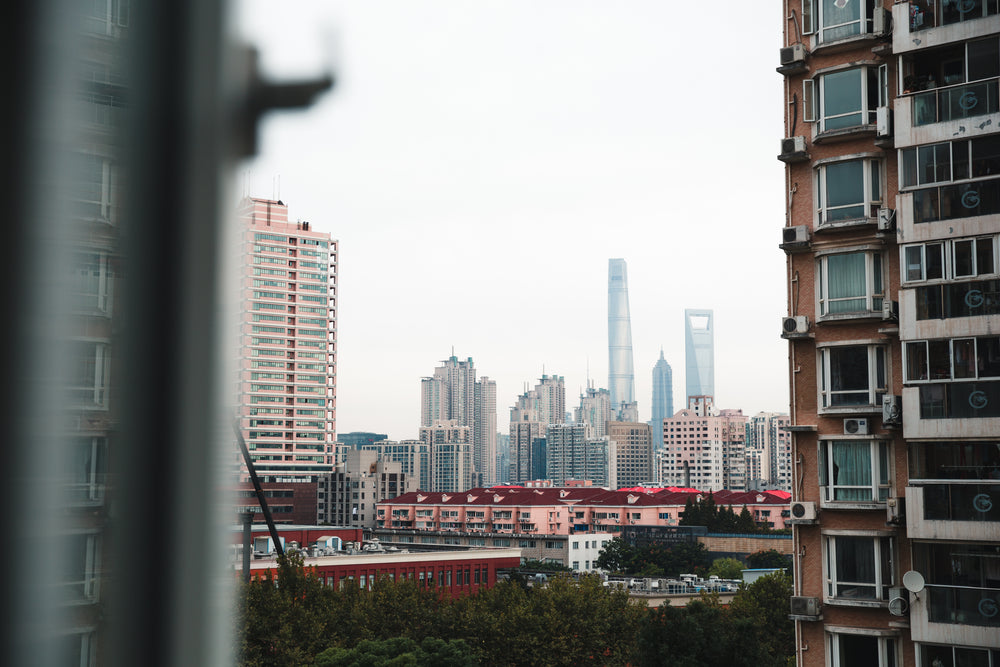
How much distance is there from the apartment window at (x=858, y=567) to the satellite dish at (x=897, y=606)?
0.15m

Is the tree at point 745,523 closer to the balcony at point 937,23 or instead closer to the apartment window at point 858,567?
the apartment window at point 858,567

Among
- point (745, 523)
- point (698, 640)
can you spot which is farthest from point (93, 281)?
point (745, 523)

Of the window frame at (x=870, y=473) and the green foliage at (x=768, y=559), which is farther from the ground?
the window frame at (x=870, y=473)

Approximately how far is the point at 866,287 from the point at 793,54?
1.46 metres

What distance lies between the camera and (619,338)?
489ft

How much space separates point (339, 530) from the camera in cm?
2661

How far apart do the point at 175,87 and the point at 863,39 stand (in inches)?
219

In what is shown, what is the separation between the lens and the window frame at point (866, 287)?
5.24 meters

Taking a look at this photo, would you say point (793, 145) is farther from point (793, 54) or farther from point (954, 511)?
point (954, 511)

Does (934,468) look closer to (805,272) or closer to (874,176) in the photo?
(805,272)

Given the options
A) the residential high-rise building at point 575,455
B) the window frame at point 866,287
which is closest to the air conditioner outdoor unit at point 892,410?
the window frame at point 866,287

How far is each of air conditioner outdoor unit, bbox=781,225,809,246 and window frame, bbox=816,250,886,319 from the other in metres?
0.15

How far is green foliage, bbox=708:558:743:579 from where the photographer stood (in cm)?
2927

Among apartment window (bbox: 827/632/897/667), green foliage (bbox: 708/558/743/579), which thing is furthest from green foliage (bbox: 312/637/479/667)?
green foliage (bbox: 708/558/743/579)
